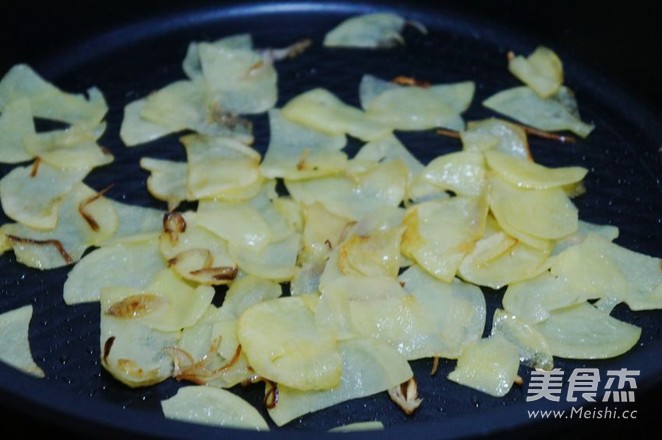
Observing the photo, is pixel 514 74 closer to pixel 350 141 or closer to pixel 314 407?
pixel 350 141

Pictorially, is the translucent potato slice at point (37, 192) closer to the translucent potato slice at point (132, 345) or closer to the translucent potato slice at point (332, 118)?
the translucent potato slice at point (132, 345)

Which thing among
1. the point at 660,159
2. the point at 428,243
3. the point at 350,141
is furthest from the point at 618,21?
the point at 428,243

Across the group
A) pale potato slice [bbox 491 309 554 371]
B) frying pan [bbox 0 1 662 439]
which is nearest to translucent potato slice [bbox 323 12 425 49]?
frying pan [bbox 0 1 662 439]

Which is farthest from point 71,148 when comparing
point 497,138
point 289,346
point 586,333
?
point 586,333

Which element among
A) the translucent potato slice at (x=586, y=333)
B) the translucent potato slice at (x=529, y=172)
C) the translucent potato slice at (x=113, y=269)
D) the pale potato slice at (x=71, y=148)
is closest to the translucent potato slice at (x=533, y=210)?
the translucent potato slice at (x=529, y=172)

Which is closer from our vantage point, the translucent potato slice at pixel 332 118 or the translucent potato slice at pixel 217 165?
the translucent potato slice at pixel 217 165

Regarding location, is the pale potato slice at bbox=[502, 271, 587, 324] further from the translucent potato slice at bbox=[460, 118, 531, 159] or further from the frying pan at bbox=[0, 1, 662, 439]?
the translucent potato slice at bbox=[460, 118, 531, 159]

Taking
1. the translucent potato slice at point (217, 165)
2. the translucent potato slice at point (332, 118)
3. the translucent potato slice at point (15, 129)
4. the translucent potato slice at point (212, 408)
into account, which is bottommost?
the translucent potato slice at point (212, 408)
